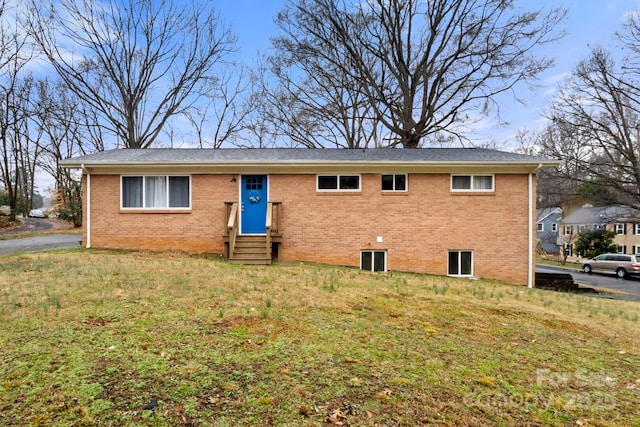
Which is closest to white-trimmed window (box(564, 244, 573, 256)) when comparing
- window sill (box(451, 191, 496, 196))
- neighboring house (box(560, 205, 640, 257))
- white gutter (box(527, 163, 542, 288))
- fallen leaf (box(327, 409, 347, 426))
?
neighboring house (box(560, 205, 640, 257))

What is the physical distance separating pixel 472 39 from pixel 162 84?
19.9 metres

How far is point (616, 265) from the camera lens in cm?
2436

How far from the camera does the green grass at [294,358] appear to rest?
264cm

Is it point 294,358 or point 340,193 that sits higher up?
point 340,193

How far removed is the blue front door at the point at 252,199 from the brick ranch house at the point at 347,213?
165 mm

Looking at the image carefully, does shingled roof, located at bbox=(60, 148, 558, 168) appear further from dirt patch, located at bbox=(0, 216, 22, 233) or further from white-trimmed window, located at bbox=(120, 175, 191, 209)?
dirt patch, located at bbox=(0, 216, 22, 233)

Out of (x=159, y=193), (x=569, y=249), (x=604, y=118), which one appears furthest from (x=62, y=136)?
(x=569, y=249)

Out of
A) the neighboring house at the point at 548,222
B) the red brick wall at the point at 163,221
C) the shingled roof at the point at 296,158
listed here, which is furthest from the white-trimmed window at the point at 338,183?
the neighboring house at the point at 548,222

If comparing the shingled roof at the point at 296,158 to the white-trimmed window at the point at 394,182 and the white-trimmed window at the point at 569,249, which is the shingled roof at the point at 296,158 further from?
the white-trimmed window at the point at 569,249

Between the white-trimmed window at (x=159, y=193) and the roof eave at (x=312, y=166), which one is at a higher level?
the roof eave at (x=312, y=166)

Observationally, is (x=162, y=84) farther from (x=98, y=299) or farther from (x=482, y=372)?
(x=482, y=372)

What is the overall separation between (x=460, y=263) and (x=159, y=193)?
1019cm

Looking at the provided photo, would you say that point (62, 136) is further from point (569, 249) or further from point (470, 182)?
point (569, 249)

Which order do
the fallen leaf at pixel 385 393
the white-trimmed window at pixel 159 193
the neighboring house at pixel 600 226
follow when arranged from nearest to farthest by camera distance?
1. the fallen leaf at pixel 385 393
2. the white-trimmed window at pixel 159 193
3. the neighboring house at pixel 600 226
